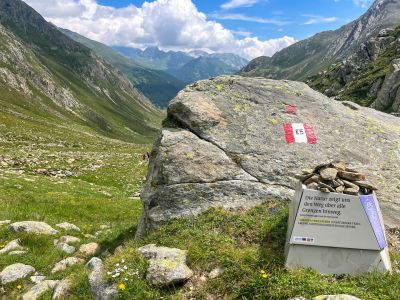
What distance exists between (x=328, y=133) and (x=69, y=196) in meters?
17.1

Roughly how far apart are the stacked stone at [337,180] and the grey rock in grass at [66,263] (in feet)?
27.5

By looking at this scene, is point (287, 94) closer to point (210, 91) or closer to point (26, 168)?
point (210, 91)

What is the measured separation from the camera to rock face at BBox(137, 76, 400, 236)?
45.9 feet

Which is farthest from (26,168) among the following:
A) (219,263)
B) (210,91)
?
(219,263)

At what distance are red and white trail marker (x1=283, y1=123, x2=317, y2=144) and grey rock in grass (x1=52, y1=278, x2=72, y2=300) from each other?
9274 millimetres

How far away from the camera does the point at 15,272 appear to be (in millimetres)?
13195

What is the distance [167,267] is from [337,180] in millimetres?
5128

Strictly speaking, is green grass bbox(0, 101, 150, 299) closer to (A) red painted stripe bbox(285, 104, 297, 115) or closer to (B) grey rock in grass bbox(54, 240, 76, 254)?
(B) grey rock in grass bbox(54, 240, 76, 254)

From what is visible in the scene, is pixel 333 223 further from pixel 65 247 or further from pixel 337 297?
pixel 65 247

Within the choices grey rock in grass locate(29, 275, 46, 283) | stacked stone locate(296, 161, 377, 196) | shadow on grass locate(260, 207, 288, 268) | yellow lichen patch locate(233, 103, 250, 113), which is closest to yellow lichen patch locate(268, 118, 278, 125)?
yellow lichen patch locate(233, 103, 250, 113)

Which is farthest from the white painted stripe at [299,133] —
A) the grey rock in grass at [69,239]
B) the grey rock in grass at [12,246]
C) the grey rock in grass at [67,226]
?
the grey rock in grass at [12,246]

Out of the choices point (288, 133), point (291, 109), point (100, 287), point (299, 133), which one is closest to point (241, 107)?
point (291, 109)

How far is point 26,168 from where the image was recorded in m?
39.7

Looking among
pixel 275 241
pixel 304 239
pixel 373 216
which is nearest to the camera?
pixel 304 239
